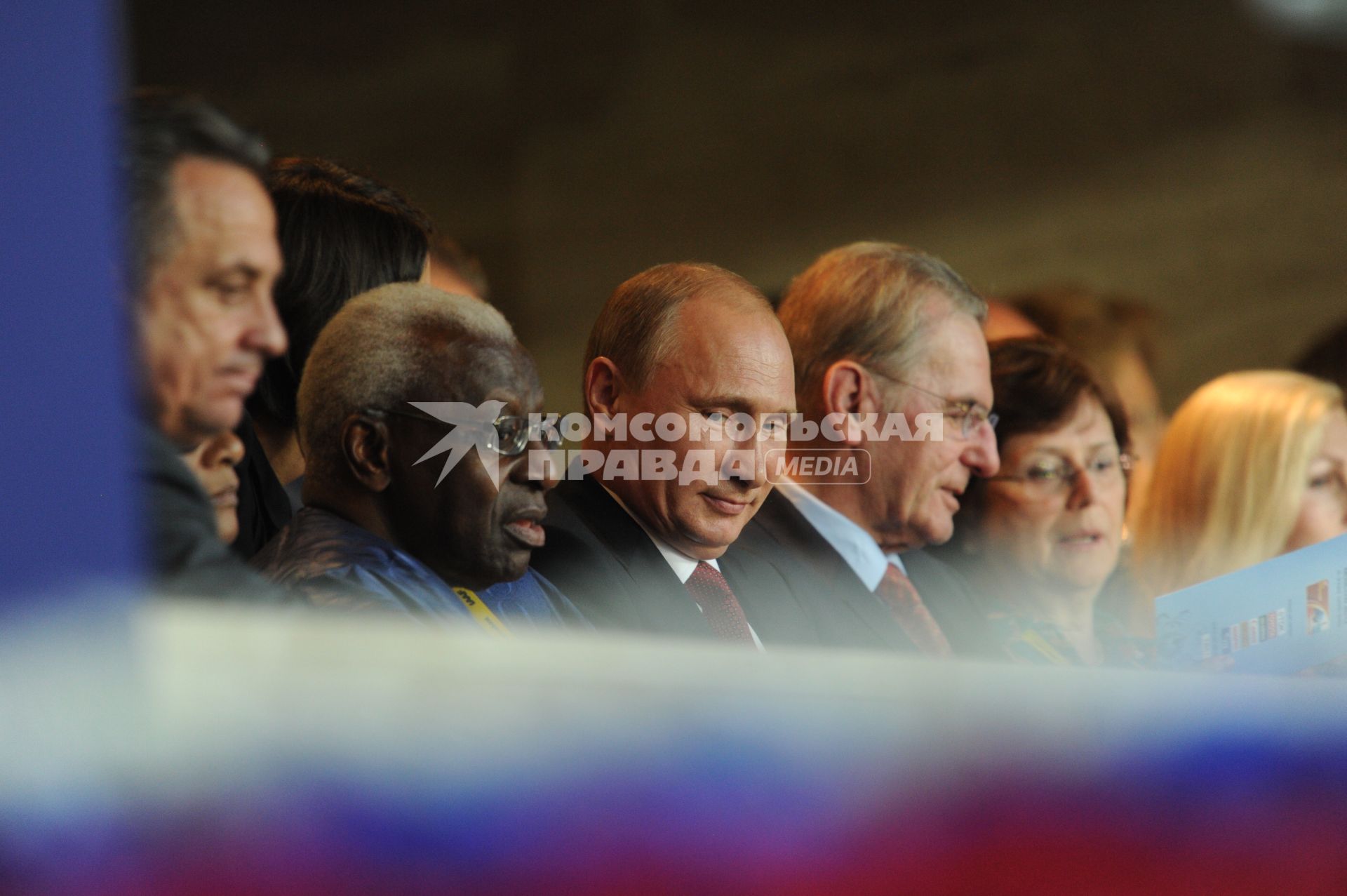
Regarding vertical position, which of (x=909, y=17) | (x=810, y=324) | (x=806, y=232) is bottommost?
(x=810, y=324)

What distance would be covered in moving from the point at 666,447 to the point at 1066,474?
0.86 metres

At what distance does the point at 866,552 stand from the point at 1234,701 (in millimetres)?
641

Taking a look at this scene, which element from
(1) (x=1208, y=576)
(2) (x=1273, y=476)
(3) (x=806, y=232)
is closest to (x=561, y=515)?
(3) (x=806, y=232)

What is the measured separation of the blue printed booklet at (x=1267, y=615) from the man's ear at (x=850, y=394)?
2.26 feet

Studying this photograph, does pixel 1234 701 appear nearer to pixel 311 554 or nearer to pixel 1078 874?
pixel 1078 874

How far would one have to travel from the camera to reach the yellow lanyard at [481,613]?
180 cm

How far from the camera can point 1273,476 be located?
284 cm

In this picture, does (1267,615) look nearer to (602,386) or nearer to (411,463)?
(602,386)

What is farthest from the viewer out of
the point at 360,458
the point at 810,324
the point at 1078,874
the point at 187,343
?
the point at 810,324

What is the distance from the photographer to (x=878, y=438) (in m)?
2.21

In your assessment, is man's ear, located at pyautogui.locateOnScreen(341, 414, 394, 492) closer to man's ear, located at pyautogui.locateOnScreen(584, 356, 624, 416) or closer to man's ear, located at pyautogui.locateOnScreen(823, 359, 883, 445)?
man's ear, located at pyautogui.locateOnScreen(584, 356, 624, 416)

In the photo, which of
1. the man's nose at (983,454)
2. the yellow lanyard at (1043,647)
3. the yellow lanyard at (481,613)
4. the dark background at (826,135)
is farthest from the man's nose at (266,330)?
the yellow lanyard at (1043,647)

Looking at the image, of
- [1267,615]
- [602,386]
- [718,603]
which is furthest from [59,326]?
[1267,615]

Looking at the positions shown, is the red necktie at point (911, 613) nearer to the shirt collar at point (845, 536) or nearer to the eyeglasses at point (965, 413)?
the shirt collar at point (845, 536)
